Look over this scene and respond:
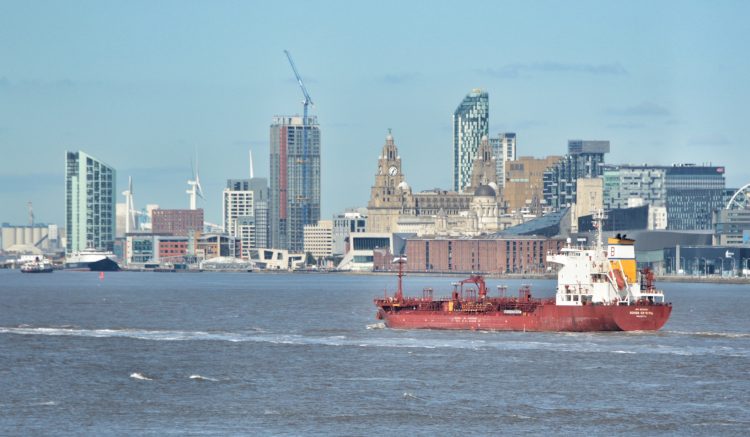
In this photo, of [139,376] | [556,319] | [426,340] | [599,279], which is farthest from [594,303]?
[139,376]

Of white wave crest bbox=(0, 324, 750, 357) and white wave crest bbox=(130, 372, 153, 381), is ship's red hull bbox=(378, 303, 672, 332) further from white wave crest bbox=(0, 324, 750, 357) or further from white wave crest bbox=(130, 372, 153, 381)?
white wave crest bbox=(130, 372, 153, 381)

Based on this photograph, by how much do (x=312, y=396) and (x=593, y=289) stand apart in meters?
38.4

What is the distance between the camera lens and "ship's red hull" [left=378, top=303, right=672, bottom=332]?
359ft

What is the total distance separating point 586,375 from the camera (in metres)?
84.6

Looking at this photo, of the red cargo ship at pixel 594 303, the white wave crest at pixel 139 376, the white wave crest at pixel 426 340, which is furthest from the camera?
the red cargo ship at pixel 594 303

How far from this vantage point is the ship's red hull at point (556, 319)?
110m

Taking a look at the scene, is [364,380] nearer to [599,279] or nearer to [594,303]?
[594,303]

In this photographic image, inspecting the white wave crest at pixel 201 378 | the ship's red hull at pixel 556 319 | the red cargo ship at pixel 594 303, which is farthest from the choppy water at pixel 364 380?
the red cargo ship at pixel 594 303

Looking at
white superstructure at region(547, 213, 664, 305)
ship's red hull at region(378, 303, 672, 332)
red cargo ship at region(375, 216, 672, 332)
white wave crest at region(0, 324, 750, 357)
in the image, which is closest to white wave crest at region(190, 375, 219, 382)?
white wave crest at region(0, 324, 750, 357)

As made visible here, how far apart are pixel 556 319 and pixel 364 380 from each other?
1228 inches

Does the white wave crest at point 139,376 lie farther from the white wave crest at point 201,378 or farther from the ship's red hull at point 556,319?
the ship's red hull at point 556,319

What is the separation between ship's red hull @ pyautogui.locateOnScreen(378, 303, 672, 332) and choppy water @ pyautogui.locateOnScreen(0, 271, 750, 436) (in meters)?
1.19

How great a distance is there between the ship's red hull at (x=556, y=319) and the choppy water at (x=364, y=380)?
119 centimetres

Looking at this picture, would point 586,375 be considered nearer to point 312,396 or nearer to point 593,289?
point 312,396
